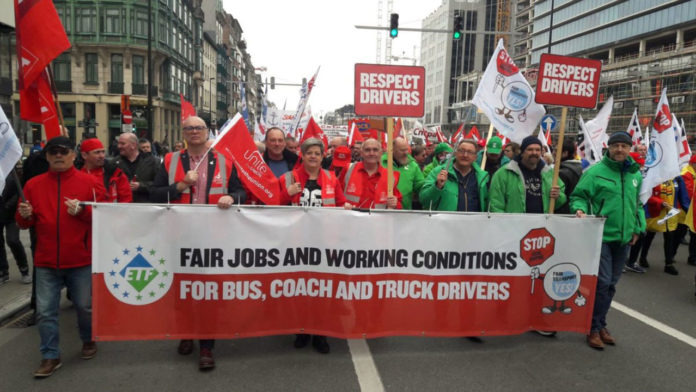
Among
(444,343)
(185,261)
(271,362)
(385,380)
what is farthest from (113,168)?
(444,343)

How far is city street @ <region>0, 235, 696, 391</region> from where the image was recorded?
3.87 m

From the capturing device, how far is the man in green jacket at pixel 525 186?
495cm

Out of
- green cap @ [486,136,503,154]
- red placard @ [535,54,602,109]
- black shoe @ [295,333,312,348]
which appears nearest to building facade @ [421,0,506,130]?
green cap @ [486,136,503,154]

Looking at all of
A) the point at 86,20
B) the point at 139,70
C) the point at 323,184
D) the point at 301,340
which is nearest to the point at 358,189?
the point at 323,184

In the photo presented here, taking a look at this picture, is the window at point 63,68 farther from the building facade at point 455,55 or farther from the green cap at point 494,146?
the building facade at point 455,55

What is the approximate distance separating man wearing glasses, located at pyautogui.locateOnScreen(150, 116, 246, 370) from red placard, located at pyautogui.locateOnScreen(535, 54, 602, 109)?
3177mm

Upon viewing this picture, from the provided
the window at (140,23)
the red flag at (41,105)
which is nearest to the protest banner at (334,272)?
the red flag at (41,105)

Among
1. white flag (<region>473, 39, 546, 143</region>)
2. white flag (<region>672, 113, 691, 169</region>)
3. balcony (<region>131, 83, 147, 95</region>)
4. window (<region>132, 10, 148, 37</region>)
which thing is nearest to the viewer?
white flag (<region>473, 39, 546, 143</region>)

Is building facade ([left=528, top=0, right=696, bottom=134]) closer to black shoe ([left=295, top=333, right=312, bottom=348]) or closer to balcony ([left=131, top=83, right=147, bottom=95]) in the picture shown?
balcony ([left=131, top=83, right=147, bottom=95])

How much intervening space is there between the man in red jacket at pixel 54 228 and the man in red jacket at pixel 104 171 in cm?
65

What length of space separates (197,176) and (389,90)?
201cm

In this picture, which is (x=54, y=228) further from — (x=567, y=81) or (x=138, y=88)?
(x=138, y=88)

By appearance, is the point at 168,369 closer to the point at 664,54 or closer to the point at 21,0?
the point at 21,0

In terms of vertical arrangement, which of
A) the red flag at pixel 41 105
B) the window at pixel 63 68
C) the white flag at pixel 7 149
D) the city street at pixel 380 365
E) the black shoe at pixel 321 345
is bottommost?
the city street at pixel 380 365
